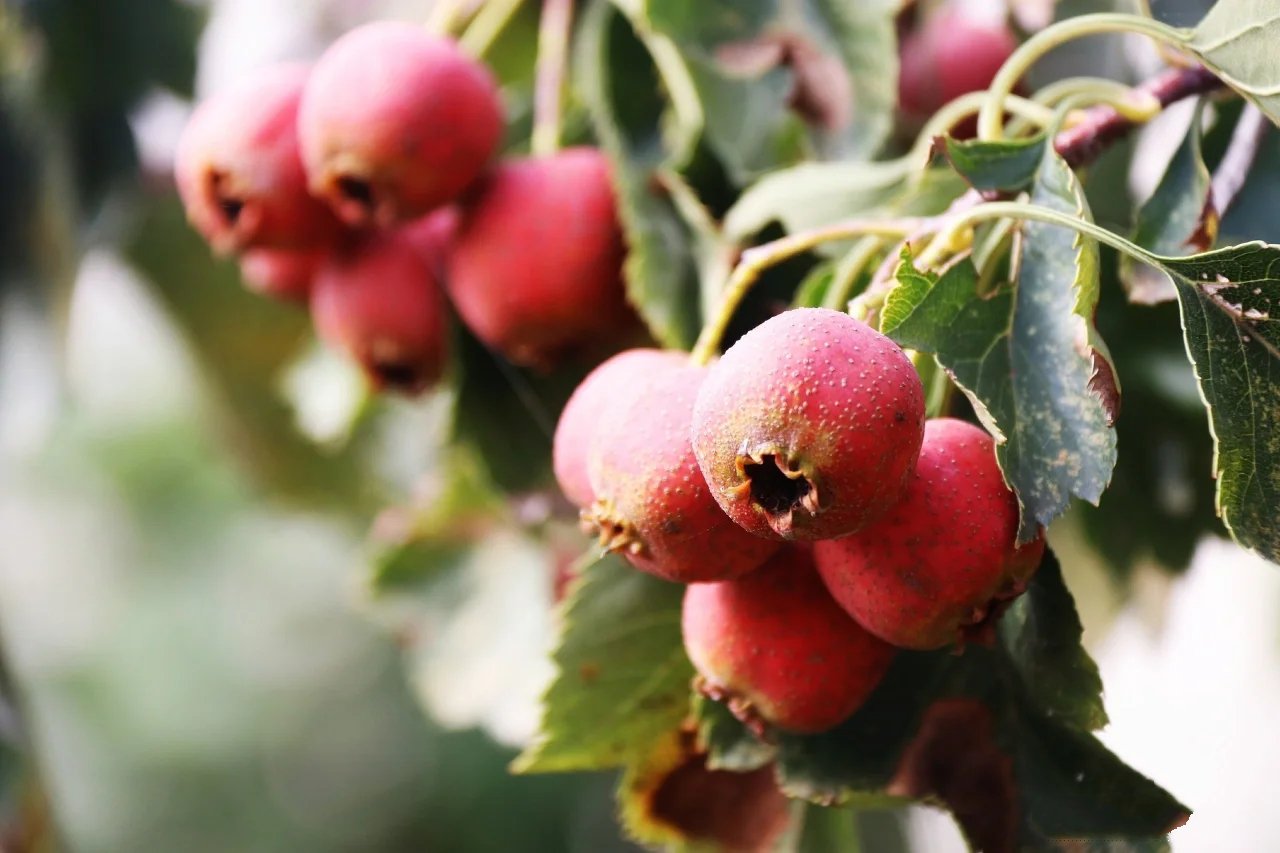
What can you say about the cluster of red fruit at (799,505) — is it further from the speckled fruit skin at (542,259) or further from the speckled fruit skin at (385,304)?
the speckled fruit skin at (385,304)

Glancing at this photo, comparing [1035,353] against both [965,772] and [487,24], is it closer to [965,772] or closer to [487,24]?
[965,772]

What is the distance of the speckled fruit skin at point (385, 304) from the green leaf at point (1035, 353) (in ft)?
1.66

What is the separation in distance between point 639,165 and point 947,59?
277mm

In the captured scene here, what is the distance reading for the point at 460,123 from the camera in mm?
945

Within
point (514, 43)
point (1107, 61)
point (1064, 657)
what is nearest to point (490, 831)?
point (514, 43)

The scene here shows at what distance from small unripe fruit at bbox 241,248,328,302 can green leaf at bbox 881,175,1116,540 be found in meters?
0.59

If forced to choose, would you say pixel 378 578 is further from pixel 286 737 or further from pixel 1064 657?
pixel 286 737

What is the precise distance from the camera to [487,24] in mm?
1159

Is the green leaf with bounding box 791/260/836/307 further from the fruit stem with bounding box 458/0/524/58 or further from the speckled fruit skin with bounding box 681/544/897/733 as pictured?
the fruit stem with bounding box 458/0/524/58

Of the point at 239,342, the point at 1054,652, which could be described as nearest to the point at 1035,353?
the point at 1054,652

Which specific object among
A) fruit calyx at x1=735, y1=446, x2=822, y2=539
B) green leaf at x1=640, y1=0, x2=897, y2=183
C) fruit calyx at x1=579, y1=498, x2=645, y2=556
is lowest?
green leaf at x1=640, y1=0, x2=897, y2=183

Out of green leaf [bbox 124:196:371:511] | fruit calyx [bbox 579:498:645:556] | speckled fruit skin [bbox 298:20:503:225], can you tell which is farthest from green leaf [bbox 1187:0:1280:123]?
green leaf [bbox 124:196:371:511]

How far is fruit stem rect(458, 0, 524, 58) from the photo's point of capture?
3.73 feet

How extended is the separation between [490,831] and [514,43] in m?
1.72
